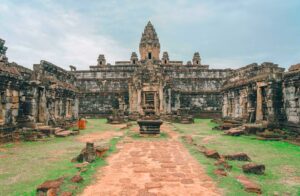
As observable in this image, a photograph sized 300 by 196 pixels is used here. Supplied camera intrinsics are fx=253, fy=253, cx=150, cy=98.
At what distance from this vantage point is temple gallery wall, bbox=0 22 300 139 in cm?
1300

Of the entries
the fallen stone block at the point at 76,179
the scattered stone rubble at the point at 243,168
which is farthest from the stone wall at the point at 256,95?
the fallen stone block at the point at 76,179

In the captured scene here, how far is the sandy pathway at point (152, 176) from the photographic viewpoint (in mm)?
5023

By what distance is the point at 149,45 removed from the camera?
43.3 meters

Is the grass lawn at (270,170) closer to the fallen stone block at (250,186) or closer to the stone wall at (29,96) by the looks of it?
the fallen stone block at (250,186)

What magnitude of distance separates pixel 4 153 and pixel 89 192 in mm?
5745

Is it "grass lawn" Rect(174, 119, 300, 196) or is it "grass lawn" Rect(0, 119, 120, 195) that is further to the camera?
"grass lawn" Rect(0, 119, 120, 195)

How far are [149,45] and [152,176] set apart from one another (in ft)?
127

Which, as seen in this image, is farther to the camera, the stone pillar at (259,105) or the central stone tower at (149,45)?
the central stone tower at (149,45)

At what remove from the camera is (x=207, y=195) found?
15.6 feet

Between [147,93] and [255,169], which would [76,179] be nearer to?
[255,169]

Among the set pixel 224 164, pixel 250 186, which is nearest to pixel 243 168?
pixel 224 164

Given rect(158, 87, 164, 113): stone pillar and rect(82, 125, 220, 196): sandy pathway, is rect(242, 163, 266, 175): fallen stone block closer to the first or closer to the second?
rect(82, 125, 220, 196): sandy pathway

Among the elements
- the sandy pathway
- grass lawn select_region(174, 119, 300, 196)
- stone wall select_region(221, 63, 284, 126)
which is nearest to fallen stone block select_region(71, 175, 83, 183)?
the sandy pathway

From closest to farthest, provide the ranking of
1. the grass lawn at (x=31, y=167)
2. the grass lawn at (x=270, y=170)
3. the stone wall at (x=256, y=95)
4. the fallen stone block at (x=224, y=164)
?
the grass lawn at (x=270, y=170), the grass lawn at (x=31, y=167), the fallen stone block at (x=224, y=164), the stone wall at (x=256, y=95)
